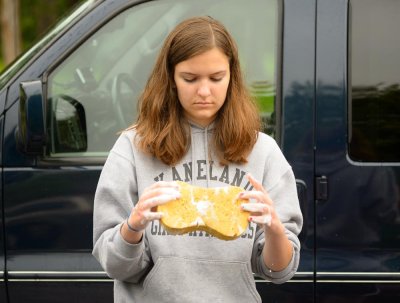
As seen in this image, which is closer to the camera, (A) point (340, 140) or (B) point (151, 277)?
(B) point (151, 277)

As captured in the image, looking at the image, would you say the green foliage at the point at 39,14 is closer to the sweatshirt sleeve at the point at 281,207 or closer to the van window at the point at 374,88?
the van window at the point at 374,88

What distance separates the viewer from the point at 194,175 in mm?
2254

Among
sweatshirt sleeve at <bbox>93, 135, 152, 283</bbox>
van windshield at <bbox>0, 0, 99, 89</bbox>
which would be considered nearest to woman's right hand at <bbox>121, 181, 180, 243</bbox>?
sweatshirt sleeve at <bbox>93, 135, 152, 283</bbox>

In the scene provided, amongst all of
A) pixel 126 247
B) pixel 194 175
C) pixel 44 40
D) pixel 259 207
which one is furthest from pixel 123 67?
pixel 259 207

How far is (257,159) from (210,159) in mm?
120

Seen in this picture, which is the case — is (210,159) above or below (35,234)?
above

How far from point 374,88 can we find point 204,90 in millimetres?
1484

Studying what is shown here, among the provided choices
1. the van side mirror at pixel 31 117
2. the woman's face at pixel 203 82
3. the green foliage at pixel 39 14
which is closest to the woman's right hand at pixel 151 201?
the woman's face at pixel 203 82

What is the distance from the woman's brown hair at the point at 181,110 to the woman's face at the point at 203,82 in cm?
2

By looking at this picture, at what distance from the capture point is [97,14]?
3.54m

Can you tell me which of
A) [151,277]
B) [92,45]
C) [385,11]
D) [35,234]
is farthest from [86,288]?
[385,11]

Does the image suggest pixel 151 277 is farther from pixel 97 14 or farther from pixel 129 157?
pixel 97 14

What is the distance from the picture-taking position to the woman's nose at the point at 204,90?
218cm

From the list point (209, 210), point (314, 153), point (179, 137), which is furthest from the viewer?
point (314, 153)
